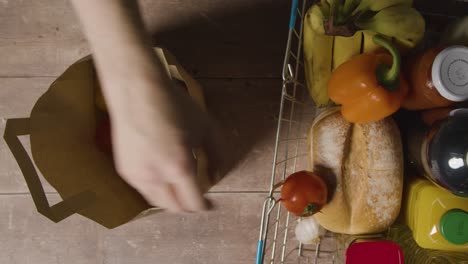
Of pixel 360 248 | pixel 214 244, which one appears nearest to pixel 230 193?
pixel 214 244

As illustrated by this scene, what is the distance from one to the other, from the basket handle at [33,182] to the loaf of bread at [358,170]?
1.08ft

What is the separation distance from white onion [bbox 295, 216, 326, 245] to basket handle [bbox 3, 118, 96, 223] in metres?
0.33

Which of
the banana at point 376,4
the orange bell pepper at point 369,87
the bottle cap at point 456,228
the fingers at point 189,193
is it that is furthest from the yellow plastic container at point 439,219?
the fingers at point 189,193

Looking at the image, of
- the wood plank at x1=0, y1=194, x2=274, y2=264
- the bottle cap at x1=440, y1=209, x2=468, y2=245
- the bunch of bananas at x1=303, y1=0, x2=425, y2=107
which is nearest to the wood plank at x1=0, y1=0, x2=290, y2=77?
the bunch of bananas at x1=303, y1=0, x2=425, y2=107

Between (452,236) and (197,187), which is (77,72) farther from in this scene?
(452,236)

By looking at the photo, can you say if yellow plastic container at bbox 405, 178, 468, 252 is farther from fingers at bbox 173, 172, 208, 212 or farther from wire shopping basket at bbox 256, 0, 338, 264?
fingers at bbox 173, 172, 208, 212

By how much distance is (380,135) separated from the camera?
24.4 inches

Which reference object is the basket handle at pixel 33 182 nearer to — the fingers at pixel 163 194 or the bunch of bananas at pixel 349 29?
the fingers at pixel 163 194

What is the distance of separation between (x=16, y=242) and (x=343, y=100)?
584mm

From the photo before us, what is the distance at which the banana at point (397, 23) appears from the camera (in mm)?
587

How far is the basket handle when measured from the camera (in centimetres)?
56

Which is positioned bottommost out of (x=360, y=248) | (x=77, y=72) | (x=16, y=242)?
(x=16, y=242)

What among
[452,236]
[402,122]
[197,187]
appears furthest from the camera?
[402,122]

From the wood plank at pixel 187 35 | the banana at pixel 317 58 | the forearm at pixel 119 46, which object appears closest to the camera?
the forearm at pixel 119 46
